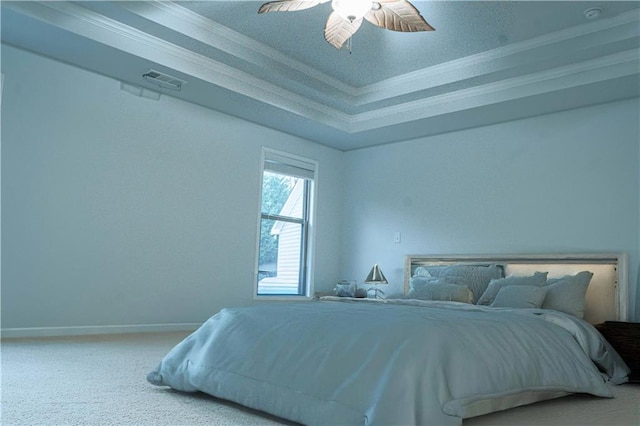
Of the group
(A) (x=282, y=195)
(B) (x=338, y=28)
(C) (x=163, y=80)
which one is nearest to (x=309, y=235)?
(A) (x=282, y=195)

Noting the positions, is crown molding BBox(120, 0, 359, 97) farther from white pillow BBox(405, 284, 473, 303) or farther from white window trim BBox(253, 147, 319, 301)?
white pillow BBox(405, 284, 473, 303)

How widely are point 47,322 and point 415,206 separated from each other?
12.6 ft

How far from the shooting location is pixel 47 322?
448 centimetres

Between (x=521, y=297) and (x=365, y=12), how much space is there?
2.34m

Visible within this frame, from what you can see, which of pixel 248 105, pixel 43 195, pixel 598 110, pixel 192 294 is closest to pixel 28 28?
pixel 43 195

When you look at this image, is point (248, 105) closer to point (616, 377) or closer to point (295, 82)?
point (295, 82)

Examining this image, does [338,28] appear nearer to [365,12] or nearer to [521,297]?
[365,12]

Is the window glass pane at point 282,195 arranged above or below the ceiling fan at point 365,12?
below

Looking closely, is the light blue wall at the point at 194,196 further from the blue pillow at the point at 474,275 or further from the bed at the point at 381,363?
the bed at the point at 381,363

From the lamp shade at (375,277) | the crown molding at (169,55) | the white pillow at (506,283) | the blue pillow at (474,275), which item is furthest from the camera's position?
the lamp shade at (375,277)

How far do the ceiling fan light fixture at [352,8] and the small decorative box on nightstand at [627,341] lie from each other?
2.73 meters

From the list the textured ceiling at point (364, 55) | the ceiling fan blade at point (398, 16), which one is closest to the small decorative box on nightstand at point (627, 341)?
the textured ceiling at point (364, 55)

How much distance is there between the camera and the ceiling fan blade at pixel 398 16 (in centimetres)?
328

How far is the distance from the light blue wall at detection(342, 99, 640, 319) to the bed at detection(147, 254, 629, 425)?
164 cm
